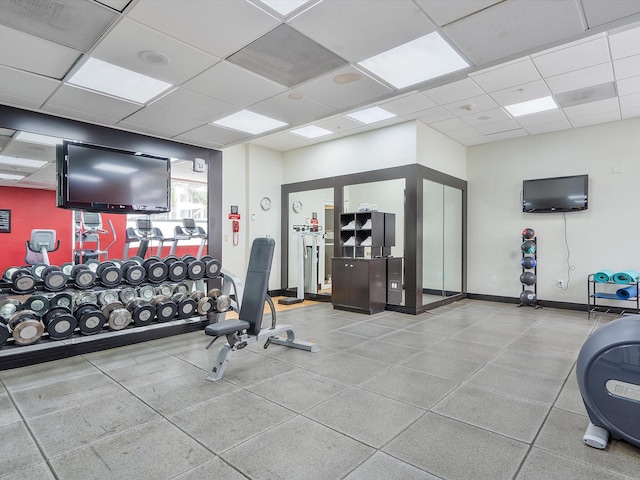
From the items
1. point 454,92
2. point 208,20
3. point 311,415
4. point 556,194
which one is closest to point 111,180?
point 208,20

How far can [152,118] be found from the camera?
4.36m

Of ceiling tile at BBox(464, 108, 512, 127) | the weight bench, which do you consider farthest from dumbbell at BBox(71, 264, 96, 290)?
ceiling tile at BBox(464, 108, 512, 127)

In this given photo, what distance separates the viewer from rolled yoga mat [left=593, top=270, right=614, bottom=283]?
18.6 feet

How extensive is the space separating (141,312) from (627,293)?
22.7 ft

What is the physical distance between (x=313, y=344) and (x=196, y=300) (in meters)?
1.77

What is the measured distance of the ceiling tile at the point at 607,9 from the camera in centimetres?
228

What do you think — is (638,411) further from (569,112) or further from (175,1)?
(569,112)

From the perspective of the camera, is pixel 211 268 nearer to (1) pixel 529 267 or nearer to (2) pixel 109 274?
(2) pixel 109 274

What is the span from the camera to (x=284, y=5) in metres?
2.43

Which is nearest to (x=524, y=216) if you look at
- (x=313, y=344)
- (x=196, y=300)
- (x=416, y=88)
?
(x=416, y=88)

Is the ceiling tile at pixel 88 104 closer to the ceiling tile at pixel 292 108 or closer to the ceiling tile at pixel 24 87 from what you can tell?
the ceiling tile at pixel 24 87

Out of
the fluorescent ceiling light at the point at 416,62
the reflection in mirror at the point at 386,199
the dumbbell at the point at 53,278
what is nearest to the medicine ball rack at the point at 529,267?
the reflection in mirror at the point at 386,199

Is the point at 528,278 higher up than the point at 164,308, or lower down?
higher up

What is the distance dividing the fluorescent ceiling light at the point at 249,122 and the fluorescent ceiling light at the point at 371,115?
150 centimetres
